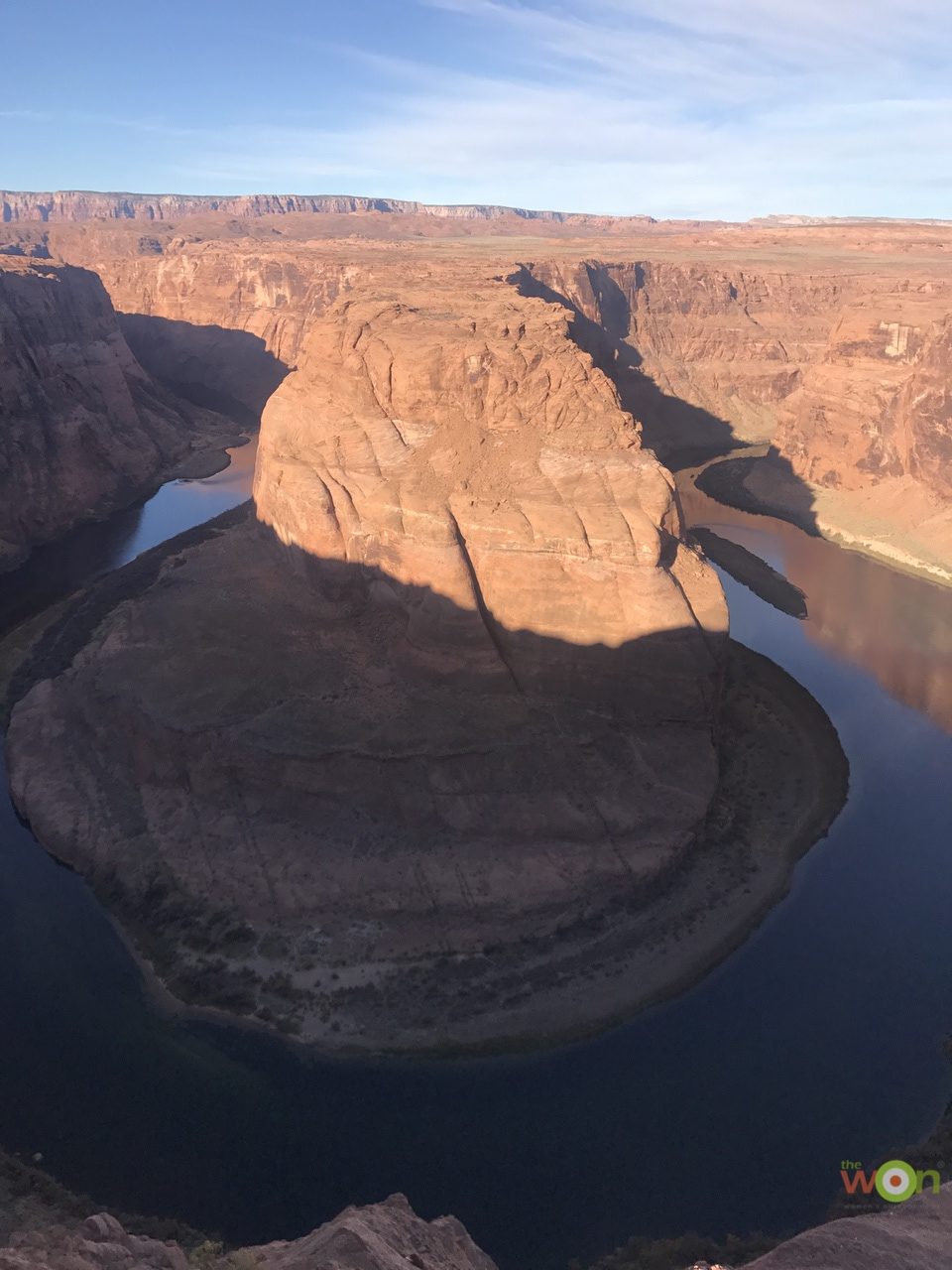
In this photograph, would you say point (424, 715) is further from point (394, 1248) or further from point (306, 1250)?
point (306, 1250)

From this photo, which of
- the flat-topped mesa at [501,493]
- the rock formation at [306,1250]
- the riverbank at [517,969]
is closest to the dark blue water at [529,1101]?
the riverbank at [517,969]

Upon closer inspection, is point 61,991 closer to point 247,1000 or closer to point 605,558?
point 247,1000

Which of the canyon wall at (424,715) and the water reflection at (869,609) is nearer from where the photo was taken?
the canyon wall at (424,715)

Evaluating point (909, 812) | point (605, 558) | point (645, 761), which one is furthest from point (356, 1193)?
point (909, 812)

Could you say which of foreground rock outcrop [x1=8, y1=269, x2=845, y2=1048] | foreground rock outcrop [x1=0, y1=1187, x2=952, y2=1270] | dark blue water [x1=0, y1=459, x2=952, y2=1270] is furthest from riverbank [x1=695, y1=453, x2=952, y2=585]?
foreground rock outcrop [x1=0, y1=1187, x2=952, y2=1270]

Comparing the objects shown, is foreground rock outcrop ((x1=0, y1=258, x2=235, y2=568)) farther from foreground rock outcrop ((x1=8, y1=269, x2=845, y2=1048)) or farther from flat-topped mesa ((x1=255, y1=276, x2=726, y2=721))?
flat-topped mesa ((x1=255, y1=276, x2=726, y2=721))

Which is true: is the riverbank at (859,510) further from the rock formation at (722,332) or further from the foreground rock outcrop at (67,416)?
the foreground rock outcrop at (67,416)

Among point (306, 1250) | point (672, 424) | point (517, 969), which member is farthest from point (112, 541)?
point (672, 424)
